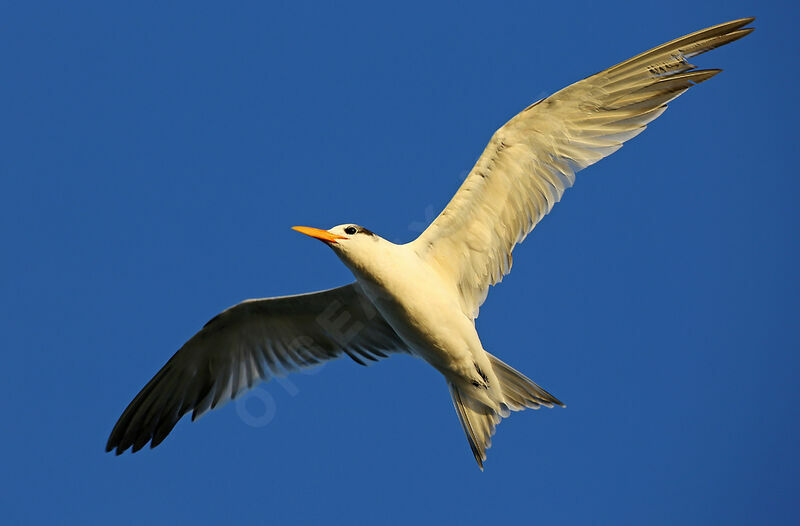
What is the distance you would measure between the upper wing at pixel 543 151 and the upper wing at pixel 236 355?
128 cm

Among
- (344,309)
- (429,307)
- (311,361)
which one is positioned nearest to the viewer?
(429,307)

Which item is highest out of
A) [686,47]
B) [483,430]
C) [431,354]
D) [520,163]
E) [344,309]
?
[686,47]

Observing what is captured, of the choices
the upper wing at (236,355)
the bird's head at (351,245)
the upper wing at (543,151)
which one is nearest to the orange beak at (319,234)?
the bird's head at (351,245)

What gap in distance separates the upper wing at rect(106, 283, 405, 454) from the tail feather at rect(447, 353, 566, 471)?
930 millimetres

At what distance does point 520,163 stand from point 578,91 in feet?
2.52

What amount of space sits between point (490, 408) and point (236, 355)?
2.61 meters

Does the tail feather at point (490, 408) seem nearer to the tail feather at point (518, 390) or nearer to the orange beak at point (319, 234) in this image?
the tail feather at point (518, 390)

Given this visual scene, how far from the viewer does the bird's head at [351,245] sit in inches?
307

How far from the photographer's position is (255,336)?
9.47 metres

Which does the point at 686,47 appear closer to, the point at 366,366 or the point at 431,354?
the point at 431,354

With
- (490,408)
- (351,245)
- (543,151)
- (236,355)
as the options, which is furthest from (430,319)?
(236,355)

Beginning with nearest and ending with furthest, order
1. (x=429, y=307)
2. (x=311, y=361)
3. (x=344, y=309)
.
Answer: (x=429, y=307), (x=344, y=309), (x=311, y=361)

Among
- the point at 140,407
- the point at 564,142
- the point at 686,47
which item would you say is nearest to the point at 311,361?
the point at 140,407

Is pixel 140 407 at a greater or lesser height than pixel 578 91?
lesser
